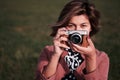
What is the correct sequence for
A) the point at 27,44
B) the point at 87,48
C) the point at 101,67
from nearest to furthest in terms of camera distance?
the point at 87,48 → the point at 101,67 → the point at 27,44

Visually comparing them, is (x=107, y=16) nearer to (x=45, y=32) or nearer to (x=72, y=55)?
(x=45, y=32)

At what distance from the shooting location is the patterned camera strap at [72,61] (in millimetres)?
4559

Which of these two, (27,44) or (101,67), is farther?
(27,44)

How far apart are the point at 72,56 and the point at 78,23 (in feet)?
1.44

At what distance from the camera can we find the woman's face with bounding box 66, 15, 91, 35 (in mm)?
4383

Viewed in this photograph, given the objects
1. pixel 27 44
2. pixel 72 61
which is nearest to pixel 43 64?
pixel 72 61

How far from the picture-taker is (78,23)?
14.4 ft

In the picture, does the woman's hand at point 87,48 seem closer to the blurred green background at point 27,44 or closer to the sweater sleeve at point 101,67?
the sweater sleeve at point 101,67

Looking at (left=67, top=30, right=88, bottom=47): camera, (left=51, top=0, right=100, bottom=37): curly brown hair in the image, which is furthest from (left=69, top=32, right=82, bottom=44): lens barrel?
(left=51, top=0, right=100, bottom=37): curly brown hair

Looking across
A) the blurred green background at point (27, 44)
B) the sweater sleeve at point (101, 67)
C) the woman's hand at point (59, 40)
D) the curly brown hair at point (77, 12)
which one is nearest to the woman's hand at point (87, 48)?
the woman's hand at point (59, 40)

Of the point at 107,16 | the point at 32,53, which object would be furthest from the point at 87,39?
the point at 107,16

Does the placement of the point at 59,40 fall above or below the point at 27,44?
above

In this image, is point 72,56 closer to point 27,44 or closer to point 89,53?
point 89,53

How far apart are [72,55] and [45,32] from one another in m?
8.76
